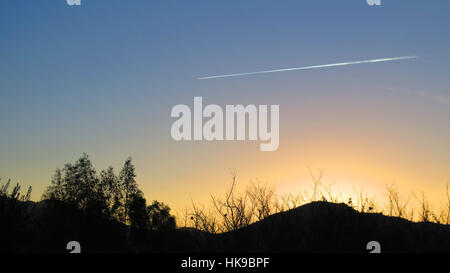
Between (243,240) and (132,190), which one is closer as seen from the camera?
(243,240)

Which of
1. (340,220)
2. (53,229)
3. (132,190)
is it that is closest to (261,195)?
(340,220)

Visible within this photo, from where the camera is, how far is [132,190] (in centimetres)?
7556

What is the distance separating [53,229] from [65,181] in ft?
44.2

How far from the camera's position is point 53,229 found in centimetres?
5928

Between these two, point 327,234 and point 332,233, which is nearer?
point 332,233

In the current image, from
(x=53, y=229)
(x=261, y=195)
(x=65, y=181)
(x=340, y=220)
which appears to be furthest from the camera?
(x=65, y=181)
